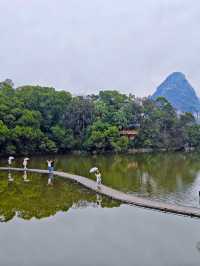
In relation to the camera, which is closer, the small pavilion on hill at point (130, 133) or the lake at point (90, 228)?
the lake at point (90, 228)

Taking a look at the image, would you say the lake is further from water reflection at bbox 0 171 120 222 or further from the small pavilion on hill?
the small pavilion on hill

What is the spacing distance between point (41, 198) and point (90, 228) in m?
5.74

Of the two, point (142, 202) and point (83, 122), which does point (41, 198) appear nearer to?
point (142, 202)

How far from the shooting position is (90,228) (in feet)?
45.8

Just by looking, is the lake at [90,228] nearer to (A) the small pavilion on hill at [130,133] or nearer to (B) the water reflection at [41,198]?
(B) the water reflection at [41,198]

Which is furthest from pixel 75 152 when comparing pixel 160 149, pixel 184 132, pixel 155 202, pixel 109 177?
pixel 155 202

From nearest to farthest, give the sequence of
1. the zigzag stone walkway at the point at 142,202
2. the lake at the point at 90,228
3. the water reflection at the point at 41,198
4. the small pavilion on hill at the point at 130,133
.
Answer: the lake at the point at 90,228
the zigzag stone walkway at the point at 142,202
the water reflection at the point at 41,198
the small pavilion on hill at the point at 130,133

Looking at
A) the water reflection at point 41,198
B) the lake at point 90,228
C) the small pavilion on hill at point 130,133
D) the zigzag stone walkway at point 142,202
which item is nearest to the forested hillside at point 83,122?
the small pavilion on hill at point 130,133

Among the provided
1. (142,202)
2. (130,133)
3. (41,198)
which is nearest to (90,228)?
(142,202)

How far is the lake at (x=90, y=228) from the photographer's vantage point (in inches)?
429

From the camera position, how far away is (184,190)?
2089 cm

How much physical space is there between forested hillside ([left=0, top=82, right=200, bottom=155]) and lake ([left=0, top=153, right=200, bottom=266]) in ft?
67.0

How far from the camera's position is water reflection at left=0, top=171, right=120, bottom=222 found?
1659 centimetres

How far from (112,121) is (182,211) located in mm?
39327
